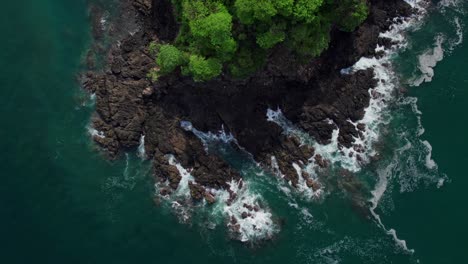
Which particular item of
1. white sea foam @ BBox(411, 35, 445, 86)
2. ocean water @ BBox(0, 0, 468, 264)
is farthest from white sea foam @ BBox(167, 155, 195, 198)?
white sea foam @ BBox(411, 35, 445, 86)

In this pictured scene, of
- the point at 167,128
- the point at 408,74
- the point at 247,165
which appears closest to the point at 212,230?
the point at 247,165

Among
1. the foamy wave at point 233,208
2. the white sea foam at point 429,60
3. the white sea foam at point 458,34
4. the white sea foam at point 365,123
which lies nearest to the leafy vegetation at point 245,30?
the white sea foam at point 365,123

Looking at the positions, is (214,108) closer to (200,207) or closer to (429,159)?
(200,207)

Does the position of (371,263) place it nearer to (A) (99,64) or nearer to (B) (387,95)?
(B) (387,95)

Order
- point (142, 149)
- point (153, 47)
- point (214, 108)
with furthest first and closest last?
point (142, 149) < point (214, 108) < point (153, 47)

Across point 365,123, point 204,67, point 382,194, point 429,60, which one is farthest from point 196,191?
point 429,60

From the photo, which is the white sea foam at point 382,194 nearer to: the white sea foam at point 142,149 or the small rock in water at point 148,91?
the white sea foam at point 142,149
